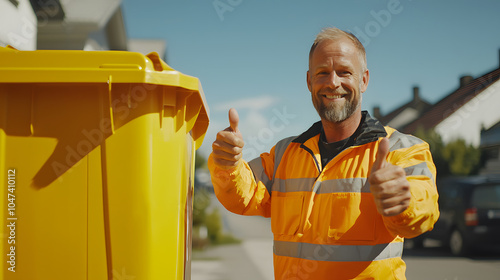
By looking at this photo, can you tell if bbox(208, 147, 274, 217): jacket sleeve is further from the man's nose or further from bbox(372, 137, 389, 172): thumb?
bbox(372, 137, 389, 172): thumb

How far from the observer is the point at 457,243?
927cm

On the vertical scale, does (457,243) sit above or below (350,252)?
below

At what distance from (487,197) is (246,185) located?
303 inches

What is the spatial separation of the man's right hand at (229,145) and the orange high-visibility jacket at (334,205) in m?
0.09

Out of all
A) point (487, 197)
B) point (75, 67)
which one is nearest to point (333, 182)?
point (75, 67)

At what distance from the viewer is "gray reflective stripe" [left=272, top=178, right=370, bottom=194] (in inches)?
86.7

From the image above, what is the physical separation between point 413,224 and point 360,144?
514 millimetres

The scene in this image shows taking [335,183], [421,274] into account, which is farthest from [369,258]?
[421,274]

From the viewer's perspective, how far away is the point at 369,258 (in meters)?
2.16

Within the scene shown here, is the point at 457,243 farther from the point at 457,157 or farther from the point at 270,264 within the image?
the point at 457,157

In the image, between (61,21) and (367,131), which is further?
(61,21)

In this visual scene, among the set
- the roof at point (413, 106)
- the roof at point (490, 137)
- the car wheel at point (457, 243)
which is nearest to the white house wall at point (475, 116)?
the roof at point (490, 137)

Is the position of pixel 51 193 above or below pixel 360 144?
below

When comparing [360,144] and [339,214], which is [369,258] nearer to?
[339,214]
